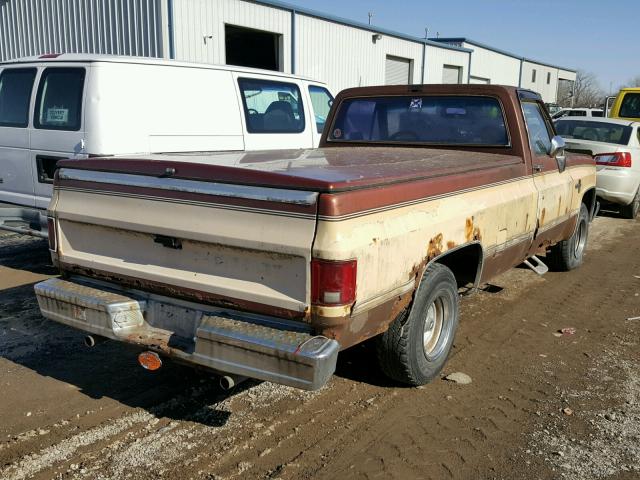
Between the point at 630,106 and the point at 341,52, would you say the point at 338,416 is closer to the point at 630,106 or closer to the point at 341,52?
the point at 630,106

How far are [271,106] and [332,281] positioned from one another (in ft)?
17.5

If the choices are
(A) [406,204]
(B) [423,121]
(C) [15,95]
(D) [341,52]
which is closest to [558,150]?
(B) [423,121]

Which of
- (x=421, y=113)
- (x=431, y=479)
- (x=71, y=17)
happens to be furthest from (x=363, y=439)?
(x=71, y=17)

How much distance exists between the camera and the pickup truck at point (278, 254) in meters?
2.75

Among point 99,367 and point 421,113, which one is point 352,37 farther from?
point 99,367

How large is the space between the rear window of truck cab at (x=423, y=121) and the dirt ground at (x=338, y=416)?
64.3 inches

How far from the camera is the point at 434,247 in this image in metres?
3.39

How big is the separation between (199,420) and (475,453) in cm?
153

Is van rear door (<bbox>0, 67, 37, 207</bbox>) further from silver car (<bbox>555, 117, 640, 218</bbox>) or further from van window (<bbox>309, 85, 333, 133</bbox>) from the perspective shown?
silver car (<bbox>555, 117, 640, 218</bbox>)

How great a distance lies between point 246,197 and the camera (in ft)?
9.39

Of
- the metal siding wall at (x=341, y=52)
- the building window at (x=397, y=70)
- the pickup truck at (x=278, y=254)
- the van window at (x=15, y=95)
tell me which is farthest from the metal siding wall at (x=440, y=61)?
the pickup truck at (x=278, y=254)

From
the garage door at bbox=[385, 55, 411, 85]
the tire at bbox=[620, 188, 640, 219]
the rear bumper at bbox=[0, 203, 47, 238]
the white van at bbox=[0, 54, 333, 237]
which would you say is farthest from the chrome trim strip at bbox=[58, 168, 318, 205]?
the garage door at bbox=[385, 55, 411, 85]

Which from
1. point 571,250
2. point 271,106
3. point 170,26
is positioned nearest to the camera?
point 571,250

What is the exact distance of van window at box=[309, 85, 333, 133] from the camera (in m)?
8.31
